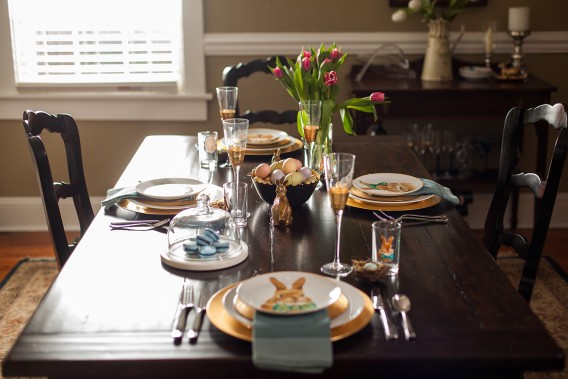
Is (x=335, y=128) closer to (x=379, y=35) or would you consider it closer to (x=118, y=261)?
(x=379, y=35)

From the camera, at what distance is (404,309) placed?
4.66 ft

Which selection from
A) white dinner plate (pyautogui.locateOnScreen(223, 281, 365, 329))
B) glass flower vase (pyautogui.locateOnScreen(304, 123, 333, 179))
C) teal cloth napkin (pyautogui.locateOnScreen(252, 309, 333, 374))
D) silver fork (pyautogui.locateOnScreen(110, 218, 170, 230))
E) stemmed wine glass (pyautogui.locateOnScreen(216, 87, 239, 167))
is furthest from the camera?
stemmed wine glass (pyautogui.locateOnScreen(216, 87, 239, 167))

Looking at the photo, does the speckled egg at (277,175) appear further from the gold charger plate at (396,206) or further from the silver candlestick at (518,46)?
the silver candlestick at (518,46)

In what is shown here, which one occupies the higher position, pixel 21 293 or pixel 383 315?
pixel 383 315

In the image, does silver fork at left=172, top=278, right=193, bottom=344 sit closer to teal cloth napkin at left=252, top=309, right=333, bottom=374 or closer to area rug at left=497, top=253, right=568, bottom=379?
teal cloth napkin at left=252, top=309, right=333, bottom=374

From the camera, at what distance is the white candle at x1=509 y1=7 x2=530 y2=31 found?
3652 mm

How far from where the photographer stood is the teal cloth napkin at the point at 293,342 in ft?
4.13

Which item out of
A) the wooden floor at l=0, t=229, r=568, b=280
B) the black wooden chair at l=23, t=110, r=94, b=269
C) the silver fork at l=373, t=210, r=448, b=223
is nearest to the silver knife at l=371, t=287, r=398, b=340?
the silver fork at l=373, t=210, r=448, b=223

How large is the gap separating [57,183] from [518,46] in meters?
2.32

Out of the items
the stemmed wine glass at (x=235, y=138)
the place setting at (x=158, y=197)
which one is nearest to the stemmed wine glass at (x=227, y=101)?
the place setting at (x=158, y=197)

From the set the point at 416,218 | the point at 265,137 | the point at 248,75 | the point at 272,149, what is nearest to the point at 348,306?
the point at 416,218

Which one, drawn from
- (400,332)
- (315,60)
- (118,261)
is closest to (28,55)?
(315,60)

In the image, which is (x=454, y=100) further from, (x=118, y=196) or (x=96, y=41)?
(x=118, y=196)

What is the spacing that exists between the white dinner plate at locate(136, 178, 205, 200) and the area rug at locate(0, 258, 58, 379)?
990mm
